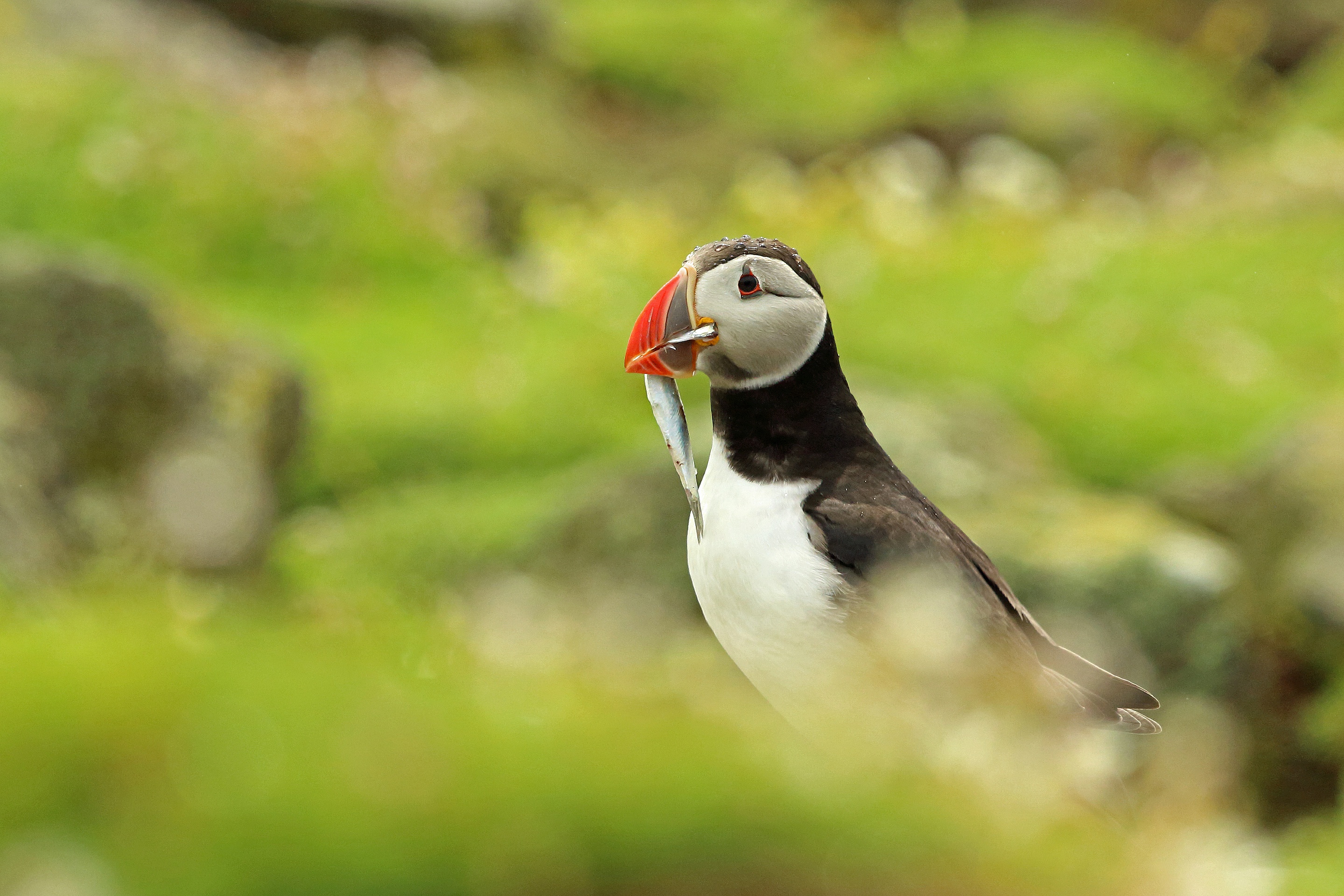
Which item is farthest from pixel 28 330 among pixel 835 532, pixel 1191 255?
pixel 1191 255

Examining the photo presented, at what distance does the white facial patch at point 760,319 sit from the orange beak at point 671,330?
22mm

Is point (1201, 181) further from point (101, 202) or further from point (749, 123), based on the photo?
point (101, 202)

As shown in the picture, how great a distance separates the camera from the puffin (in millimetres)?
Answer: 3365

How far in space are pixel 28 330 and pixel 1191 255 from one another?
9103mm

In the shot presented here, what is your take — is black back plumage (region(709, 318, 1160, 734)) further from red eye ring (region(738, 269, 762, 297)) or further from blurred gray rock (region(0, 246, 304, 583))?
blurred gray rock (region(0, 246, 304, 583))

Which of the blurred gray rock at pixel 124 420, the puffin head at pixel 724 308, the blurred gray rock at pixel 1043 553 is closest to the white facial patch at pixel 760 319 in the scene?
the puffin head at pixel 724 308

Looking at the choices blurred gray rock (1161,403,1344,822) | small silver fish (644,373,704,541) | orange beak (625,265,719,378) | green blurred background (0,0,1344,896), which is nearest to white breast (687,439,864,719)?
small silver fish (644,373,704,541)

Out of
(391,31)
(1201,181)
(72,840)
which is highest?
(72,840)

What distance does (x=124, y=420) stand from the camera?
6.93 meters

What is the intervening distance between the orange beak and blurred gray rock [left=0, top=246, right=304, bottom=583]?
11.6ft

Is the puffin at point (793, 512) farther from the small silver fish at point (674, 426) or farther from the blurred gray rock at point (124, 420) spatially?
the blurred gray rock at point (124, 420)

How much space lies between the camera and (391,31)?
17.7 meters

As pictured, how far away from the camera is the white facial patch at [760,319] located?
334cm

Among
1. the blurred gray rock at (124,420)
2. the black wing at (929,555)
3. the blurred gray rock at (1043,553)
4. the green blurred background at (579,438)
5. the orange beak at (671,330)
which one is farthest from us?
the blurred gray rock at (1043,553)
